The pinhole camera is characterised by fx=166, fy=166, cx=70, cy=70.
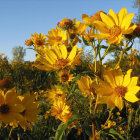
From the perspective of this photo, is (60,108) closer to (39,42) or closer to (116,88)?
(116,88)

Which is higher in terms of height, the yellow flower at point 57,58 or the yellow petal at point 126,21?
the yellow petal at point 126,21

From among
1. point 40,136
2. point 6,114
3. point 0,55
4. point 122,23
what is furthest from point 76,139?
point 0,55

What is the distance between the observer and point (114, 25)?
94cm

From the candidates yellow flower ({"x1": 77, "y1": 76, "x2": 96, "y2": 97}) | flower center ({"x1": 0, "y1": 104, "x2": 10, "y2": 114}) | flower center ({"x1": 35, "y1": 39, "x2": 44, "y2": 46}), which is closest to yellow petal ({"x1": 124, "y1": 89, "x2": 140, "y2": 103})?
yellow flower ({"x1": 77, "y1": 76, "x2": 96, "y2": 97})

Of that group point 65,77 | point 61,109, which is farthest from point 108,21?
point 61,109

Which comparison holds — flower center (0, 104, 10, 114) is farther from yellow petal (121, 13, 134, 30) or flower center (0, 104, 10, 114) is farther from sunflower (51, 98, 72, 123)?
yellow petal (121, 13, 134, 30)

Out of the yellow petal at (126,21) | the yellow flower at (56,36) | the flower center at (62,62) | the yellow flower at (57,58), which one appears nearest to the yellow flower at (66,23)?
the yellow flower at (56,36)

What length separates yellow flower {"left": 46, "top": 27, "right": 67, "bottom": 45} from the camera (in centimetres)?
137

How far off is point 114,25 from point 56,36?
64 centimetres

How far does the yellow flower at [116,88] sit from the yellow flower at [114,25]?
0.19m

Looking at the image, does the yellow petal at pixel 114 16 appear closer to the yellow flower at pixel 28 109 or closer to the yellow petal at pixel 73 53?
the yellow petal at pixel 73 53

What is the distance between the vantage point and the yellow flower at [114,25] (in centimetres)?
87

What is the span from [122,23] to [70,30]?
0.53 meters

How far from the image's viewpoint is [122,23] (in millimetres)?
919
